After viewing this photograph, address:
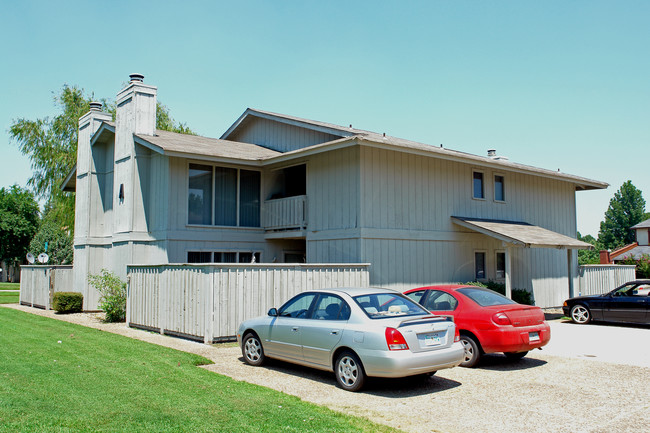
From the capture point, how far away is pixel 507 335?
9.52m

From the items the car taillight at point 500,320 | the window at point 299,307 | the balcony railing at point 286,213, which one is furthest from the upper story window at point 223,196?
the car taillight at point 500,320

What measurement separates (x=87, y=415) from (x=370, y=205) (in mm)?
10825

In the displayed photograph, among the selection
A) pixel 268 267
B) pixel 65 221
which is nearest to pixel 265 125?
pixel 268 267

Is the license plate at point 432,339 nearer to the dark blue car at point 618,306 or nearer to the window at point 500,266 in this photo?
the dark blue car at point 618,306

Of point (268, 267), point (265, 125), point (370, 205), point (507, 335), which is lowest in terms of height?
point (507, 335)

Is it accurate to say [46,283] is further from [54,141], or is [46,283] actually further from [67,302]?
[54,141]

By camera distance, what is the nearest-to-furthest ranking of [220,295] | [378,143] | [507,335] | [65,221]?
[507,335], [220,295], [378,143], [65,221]

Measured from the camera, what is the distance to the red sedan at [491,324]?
31.4ft

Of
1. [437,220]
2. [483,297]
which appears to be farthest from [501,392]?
[437,220]

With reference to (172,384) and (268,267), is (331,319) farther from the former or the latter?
(268,267)

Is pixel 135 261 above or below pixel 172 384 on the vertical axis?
above

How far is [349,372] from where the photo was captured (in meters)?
8.07

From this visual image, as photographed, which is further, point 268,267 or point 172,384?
point 268,267

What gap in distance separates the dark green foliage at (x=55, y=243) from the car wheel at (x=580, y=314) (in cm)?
4045
